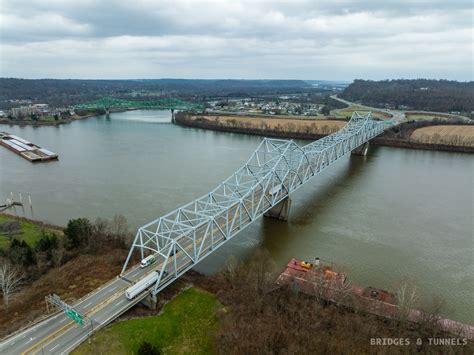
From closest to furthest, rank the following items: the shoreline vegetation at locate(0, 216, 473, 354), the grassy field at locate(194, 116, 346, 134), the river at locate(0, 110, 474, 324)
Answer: the shoreline vegetation at locate(0, 216, 473, 354) < the river at locate(0, 110, 474, 324) < the grassy field at locate(194, 116, 346, 134)

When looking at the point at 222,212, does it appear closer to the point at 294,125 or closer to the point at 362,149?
the point at 362,149

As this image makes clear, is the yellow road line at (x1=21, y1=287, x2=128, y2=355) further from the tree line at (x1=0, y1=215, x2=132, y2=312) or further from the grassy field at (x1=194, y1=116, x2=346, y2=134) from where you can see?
the grassy field at (x1=194, y1=116, x2=346, y2=134)

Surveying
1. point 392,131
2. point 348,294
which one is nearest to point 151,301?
point 348,294

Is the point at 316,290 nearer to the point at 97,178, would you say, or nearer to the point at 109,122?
the point at 97,178

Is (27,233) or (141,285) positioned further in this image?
(27,233)

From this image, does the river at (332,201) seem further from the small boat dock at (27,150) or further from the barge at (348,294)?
the barge at (348,294)

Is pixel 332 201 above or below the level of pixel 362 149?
below

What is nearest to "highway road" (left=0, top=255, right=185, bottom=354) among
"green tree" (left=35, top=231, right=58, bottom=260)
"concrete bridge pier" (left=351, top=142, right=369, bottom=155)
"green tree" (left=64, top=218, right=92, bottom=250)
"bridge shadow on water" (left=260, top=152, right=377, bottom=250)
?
"green tree" (left=35, top=231, right=58, bottom=260)
